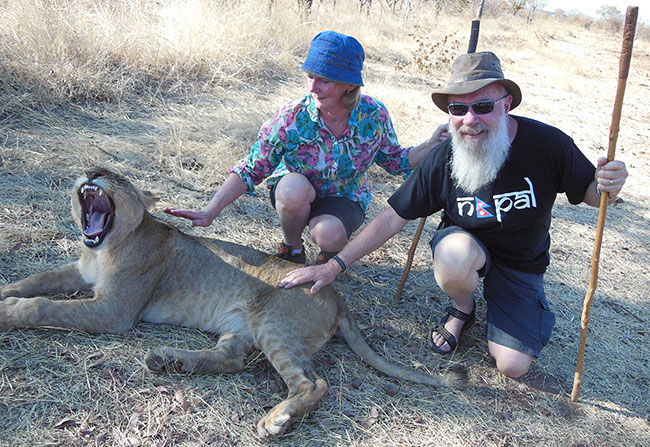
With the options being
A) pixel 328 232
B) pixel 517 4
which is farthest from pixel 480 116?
pixel 517 4

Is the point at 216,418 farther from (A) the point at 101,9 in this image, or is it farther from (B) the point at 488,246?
(A) the point at 101,9

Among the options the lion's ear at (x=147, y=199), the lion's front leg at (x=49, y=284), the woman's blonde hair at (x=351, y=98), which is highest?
the woman's blonde hair at (x=351, y=98)

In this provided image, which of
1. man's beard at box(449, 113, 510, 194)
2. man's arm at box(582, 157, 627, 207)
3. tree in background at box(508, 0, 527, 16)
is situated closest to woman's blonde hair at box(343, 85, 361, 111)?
man's beard at box(449, 113, 510, 194)

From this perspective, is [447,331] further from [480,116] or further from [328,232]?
[480,116]

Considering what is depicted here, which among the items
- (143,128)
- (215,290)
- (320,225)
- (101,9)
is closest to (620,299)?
(320,225)

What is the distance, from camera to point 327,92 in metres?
3.61

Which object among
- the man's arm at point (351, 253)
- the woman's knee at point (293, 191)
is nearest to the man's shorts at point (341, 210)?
the woman's knee at point (293, 191)

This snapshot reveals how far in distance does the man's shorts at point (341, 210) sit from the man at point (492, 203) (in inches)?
16.1

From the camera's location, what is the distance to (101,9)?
8.19m

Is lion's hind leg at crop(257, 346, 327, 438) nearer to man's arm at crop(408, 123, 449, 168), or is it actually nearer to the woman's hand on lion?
the woman's hand on lion

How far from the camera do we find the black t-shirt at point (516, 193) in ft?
11.0

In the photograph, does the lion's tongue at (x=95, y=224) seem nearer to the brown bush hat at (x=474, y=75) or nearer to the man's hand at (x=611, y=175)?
the brown bush hat at (x=474, y=75)

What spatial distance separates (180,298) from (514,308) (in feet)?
7.70

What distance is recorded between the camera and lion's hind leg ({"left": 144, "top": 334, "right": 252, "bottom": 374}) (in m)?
2.94
